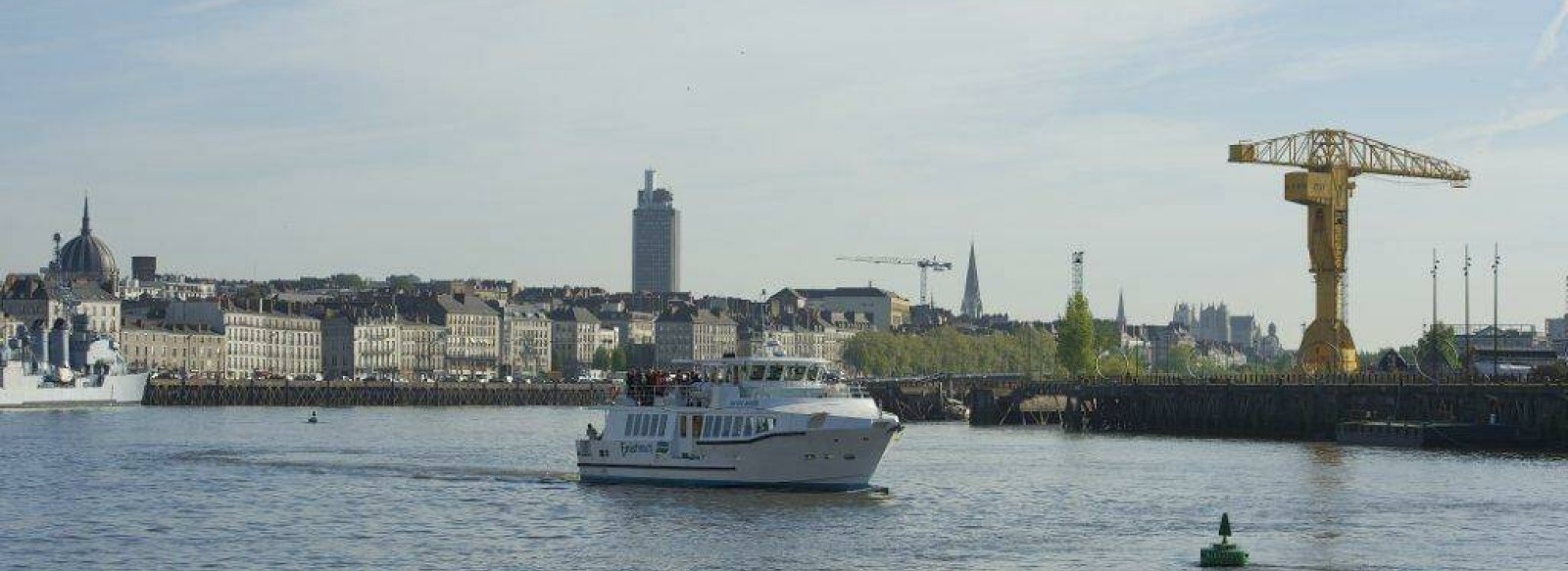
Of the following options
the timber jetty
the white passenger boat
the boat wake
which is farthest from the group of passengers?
the timber jetty

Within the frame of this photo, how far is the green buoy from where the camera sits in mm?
62562

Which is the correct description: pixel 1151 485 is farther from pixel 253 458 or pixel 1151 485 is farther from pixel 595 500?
pixel 253 458

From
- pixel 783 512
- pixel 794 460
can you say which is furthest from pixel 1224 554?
pixel 794 460

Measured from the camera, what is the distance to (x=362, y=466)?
107m

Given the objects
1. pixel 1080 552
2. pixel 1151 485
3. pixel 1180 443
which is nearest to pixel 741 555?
pixel 1080 552

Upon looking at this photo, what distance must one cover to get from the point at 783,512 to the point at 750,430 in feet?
22.8

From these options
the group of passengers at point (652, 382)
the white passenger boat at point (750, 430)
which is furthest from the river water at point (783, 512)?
the group of passengers at point (652, 382)

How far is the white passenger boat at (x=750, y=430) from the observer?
83.5 meters

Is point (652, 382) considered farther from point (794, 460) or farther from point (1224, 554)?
point (1224, 554)

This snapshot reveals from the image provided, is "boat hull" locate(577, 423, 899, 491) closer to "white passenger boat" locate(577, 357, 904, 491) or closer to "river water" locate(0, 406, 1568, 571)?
"white passenger boat" locate(577, 357, 904, 491)

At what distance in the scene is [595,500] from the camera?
83812 millimetres

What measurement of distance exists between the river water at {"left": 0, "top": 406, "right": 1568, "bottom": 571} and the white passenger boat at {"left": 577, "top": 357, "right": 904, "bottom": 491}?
115 cm

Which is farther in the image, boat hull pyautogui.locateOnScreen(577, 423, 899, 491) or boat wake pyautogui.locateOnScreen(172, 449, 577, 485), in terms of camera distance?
boat wake pyautogui.locateOnScreen(172, 449, 577, 485)

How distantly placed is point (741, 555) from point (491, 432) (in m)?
91.4
